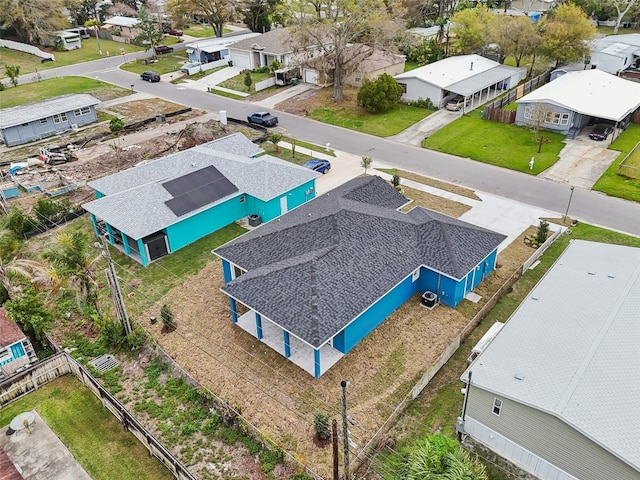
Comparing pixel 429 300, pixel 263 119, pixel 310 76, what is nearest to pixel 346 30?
pixel 310 76

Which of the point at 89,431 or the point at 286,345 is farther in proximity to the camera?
the point at 286,345

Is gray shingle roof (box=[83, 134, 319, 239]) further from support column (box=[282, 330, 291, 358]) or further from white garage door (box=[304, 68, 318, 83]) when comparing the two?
white garage door (box=[304, 68, 318, 83])

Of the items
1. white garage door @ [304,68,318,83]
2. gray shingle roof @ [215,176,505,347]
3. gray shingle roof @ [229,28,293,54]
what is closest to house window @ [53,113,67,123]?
gray shingle roof @ [229,28,293,54]

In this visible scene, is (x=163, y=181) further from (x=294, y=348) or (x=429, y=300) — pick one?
(x=429, y=300)

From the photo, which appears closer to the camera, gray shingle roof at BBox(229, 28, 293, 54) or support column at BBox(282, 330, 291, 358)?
support column at BBox(282, 330, 291, 358)

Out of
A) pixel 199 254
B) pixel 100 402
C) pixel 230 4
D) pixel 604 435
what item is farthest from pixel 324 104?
pixel 604 435

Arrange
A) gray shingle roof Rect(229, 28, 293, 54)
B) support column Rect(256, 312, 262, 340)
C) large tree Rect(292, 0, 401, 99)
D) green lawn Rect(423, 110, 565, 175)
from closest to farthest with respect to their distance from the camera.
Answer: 1. support column Rect(256, 312, 262, 340)
2. green lawn Rect(423, 110, 565, 175)
3. large tree Rect(292, 0, 401, 99)
4. gray shingle roof Rect(229, 28, 293, 54)

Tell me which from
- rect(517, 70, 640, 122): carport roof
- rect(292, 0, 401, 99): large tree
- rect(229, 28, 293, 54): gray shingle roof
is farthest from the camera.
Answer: rect(229, 28, 293, 54): gray shingle roof
